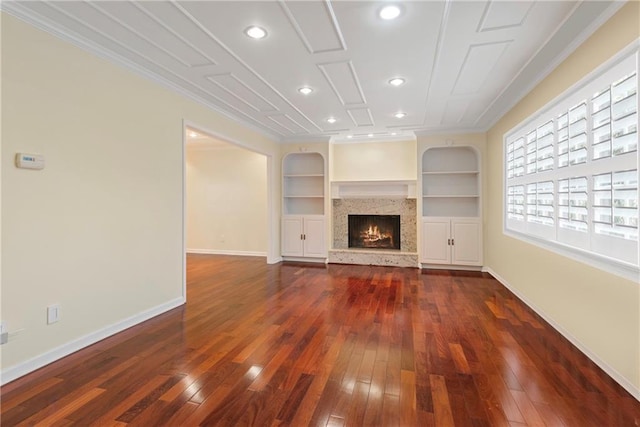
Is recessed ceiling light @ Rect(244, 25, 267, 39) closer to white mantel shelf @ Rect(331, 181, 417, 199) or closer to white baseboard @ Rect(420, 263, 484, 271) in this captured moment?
white mantel shelf @ Rect(331, 181, 417, 199)

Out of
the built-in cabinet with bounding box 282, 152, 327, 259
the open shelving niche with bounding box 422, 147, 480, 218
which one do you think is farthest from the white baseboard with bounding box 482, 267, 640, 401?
the built-in cabinet with bounding box 282, 152, 327, 259

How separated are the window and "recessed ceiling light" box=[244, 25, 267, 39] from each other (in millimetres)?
2522

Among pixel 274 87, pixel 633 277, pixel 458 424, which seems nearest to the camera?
pixel 458 424

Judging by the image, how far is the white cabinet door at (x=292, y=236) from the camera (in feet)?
21.6

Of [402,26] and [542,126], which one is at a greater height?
[402,26]

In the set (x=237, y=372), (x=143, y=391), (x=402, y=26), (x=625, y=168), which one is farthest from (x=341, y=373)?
(x=402, y=26)

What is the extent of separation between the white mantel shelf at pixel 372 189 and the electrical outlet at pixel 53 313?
4.87 meters

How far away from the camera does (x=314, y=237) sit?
649cm

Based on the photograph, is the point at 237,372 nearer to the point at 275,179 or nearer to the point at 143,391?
the point at 143,391

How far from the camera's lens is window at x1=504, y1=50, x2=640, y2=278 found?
202 cm

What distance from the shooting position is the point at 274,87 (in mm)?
3617

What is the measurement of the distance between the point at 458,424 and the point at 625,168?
1.95 m

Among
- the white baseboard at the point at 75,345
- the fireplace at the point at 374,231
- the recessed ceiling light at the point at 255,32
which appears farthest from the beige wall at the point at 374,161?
the white baseboard at the point at 75,345

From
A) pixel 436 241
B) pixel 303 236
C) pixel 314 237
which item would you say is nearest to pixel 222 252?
pixel 303 236
